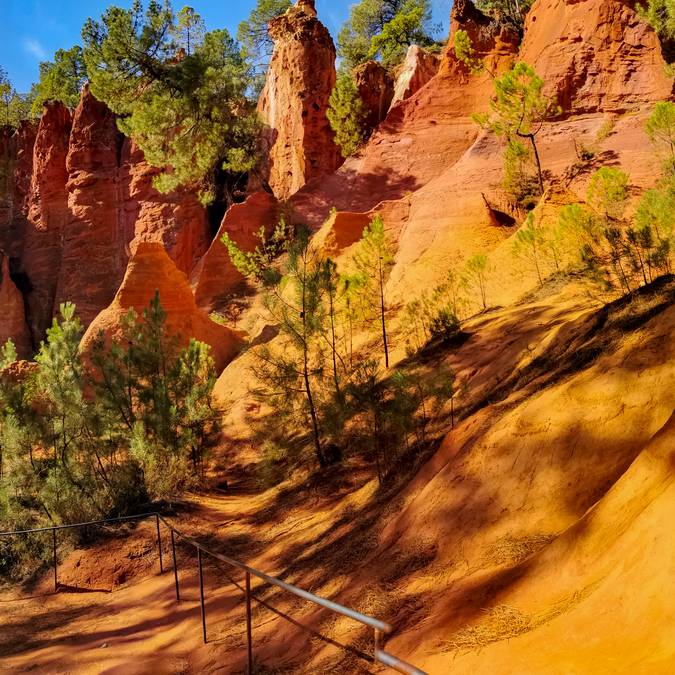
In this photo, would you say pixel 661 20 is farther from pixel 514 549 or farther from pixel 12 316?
pixel 12 316

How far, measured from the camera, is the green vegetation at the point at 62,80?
45.2 metres

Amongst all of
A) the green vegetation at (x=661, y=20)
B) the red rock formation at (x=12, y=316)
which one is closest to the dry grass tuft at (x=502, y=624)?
the green vegetation at (x=661, y=20)

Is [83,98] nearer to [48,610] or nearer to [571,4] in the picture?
[571,4]

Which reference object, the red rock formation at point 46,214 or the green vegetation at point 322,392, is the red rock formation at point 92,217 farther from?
the green vegetation at point 322,392

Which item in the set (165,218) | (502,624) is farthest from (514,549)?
(165,218)

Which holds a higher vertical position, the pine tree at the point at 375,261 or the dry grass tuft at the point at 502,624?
the pine tree at the point at 375,261

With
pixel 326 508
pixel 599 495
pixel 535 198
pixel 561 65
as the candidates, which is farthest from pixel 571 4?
pixel 599 495

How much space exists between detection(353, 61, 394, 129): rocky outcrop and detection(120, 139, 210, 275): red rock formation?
1276 cm

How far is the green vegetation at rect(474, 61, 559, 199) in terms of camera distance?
26.2 meters

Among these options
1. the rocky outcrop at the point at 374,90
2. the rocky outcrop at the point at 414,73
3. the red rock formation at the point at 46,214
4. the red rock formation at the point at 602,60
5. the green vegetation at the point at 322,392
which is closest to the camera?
the green vegetation at the point at 322,392

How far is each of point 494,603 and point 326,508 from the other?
25.3ft

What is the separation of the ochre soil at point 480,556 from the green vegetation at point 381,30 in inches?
1569

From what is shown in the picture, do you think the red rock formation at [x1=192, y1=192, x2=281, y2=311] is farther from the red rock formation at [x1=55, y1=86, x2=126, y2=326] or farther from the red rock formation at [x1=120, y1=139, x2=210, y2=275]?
the red rock formation at [x1=55, y1=86, x2=126, y2=326]

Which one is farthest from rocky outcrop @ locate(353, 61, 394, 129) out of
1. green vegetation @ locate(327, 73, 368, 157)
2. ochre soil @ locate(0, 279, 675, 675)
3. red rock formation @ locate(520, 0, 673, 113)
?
ochre soil @ locate(0, 279, 675, 675)
